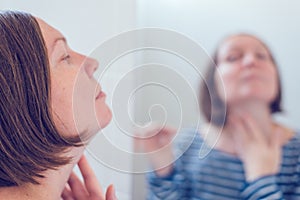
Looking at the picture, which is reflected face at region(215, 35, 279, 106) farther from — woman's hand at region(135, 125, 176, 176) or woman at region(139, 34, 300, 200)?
woman's hand at region(135, 125, 176, 176)

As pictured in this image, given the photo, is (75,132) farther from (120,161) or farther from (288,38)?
(288,38)

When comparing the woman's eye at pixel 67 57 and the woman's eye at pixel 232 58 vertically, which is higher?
the woman's eye at pixel 232 58

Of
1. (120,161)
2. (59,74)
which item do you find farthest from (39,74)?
(120,161)

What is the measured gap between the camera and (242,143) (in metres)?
0.53

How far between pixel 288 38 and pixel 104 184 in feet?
1.14

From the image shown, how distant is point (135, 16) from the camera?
464 mm

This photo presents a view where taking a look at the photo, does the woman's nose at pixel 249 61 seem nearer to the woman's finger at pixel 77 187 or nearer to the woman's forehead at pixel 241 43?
the woman's forehead at pixel 241 43

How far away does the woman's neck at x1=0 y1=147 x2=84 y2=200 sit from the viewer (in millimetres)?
386

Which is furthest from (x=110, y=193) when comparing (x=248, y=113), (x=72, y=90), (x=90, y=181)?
(x=248, y=113)

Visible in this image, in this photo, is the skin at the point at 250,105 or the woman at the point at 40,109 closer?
the woman at the point at 40,109

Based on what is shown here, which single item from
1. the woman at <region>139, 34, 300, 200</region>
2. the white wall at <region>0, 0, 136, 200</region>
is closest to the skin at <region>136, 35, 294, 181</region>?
the woman at <region>139, 34, 300, 200</region>

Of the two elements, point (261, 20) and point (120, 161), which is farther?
point (261, 20)

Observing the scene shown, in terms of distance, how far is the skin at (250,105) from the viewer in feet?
1.69

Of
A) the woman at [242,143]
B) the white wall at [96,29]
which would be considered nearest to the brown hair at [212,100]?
the woman at [242,143]
